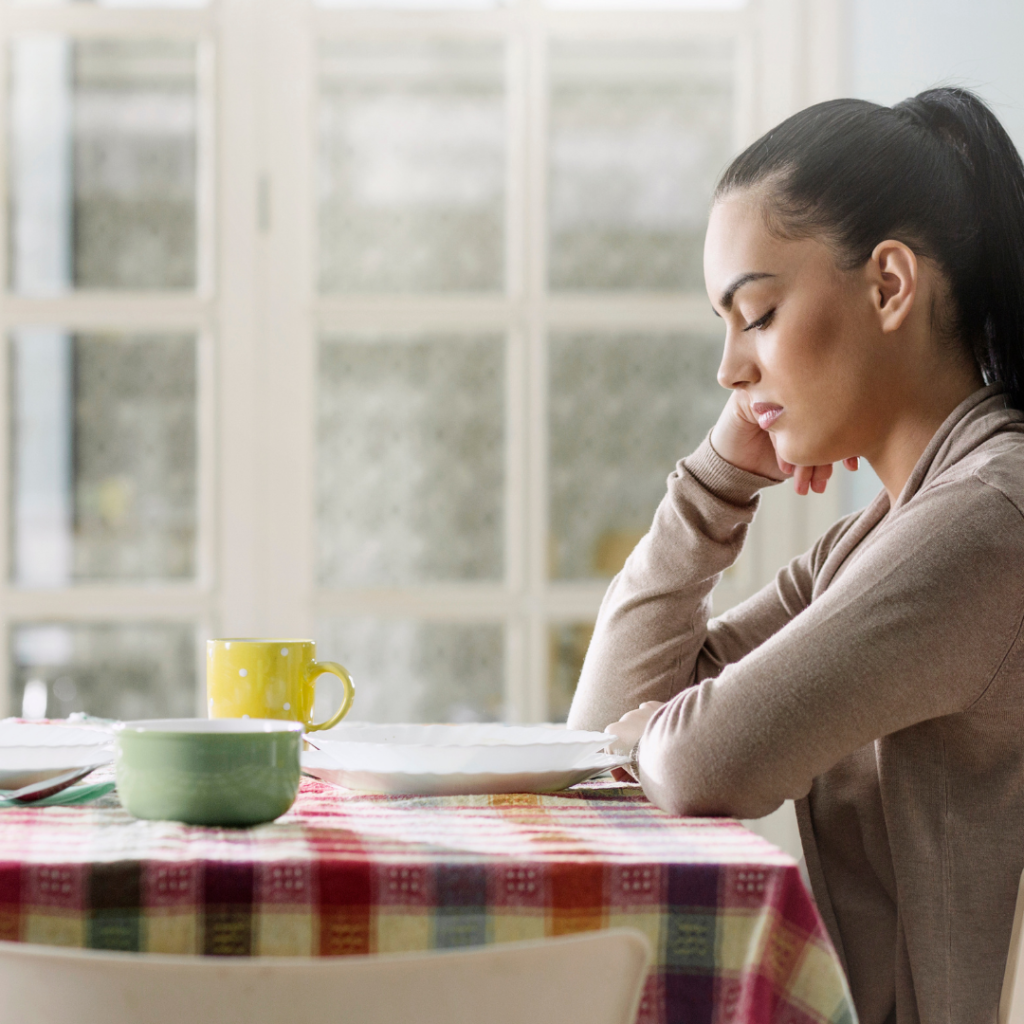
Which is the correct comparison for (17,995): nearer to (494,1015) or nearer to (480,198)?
(494,1015)

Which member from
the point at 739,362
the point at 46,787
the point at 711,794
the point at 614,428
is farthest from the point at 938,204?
the point at 614,428

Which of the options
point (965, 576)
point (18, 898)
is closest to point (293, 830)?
point (18, 898)

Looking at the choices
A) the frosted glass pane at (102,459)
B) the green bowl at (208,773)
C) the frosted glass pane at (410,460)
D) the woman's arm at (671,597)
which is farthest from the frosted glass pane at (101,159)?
the green bowl at (208,773)

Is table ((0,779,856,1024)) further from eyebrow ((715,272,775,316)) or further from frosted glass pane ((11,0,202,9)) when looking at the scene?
frosted glass pane ((11,0,202,9))

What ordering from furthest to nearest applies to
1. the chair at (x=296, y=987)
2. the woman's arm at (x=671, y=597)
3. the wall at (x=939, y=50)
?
the wall at (x=939, y=50) → the woman's arm at (x=671, y=597) → the chair at (x=296, y=987)

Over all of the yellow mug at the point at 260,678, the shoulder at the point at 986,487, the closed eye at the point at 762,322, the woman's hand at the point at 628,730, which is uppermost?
the closed eye at the point at 762,322

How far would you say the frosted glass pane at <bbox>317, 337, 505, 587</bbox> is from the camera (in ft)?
7.58

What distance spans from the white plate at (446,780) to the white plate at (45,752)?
0.17 m

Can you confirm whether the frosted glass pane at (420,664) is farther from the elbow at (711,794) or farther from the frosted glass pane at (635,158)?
the elbow at (711,794)

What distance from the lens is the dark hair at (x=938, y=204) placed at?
3.28 feet

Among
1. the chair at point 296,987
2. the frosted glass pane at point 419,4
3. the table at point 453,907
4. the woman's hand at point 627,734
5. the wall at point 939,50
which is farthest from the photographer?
the frosted glass pane at point 419,4

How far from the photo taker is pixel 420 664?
234cm

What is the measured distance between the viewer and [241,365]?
2.27m

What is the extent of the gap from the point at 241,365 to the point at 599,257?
72cm
